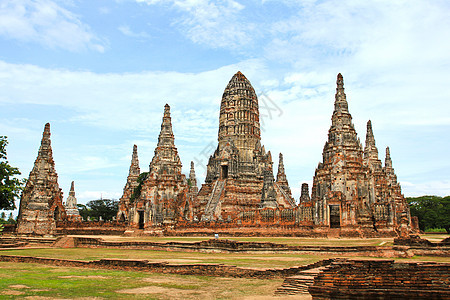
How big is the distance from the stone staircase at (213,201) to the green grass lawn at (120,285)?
101ft

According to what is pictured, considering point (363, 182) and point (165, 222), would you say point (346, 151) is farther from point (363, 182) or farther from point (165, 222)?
point (165, 222)

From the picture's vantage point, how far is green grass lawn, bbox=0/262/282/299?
887 centimetres

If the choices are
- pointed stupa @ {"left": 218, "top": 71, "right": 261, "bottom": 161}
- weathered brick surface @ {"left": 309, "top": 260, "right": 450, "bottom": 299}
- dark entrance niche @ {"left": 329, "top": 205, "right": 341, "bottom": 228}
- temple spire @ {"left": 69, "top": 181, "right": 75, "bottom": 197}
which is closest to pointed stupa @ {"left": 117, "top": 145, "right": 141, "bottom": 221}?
temple spire @ {"left": 69, "top": 181, "right": 75, "bottom": 197}

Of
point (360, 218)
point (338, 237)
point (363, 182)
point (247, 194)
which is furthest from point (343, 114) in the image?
point (247, 194)

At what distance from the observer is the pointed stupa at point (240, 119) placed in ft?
165

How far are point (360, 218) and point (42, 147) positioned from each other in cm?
2778

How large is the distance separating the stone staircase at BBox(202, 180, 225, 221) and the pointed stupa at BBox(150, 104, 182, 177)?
584 centimetres

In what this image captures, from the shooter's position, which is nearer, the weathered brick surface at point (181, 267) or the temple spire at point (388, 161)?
the weathered brick surface at point (181, 267)

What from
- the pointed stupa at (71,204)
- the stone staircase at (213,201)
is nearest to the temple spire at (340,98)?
the stone staircase at (213,201)

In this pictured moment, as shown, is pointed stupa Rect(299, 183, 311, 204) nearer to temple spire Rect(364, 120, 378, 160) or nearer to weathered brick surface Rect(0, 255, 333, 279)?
temple spire Rect(364, 120, 378, 160)

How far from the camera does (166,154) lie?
133 ft

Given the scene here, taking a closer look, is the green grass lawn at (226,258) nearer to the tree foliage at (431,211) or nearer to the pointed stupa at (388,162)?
the pointed stupa at (388,162)

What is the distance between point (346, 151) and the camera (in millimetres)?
33906

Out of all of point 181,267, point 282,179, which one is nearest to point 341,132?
point 282,179
